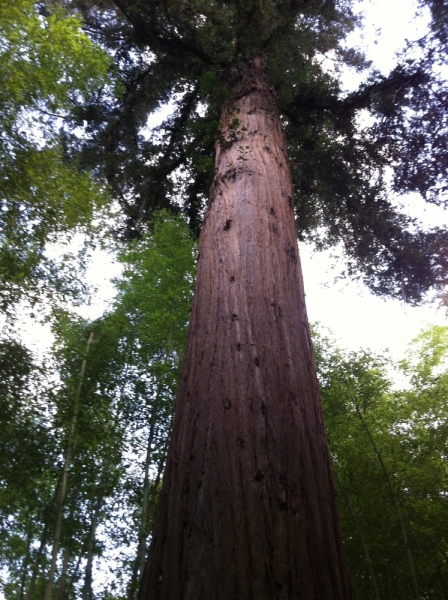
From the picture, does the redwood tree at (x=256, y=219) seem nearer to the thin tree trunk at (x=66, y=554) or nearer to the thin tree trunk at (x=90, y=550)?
the thin tree trunk at (x=90, y=550)

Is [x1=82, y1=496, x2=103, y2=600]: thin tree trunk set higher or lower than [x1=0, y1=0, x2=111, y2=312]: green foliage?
lower

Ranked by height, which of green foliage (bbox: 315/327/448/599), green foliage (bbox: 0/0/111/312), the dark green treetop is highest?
the dark green treetop

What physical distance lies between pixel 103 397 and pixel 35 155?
2855 millimetres

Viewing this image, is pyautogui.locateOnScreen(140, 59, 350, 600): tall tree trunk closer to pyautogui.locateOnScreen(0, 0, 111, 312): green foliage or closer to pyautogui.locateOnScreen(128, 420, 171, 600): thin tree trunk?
pyautogui.locateOnScreen(0, 0, 111, 312): green foliage

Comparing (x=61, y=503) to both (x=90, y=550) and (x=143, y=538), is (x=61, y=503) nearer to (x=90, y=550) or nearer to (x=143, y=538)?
(x=143, y=538)

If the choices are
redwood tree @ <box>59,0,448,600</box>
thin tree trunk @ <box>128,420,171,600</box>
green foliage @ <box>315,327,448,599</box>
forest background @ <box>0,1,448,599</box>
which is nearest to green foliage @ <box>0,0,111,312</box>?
forest background @ <box>0,1,448,599</box>

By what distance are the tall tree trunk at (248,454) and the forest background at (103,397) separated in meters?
2.62

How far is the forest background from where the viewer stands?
4219mm

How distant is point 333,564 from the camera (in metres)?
1.30

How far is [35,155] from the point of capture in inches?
160

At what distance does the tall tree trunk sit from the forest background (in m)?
2.62

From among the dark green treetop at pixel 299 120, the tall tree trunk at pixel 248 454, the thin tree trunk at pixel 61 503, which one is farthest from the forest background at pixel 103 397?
the tall tree trunk at pixel 248 454

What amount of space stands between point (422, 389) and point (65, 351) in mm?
5378

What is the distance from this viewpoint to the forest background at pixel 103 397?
422cm
